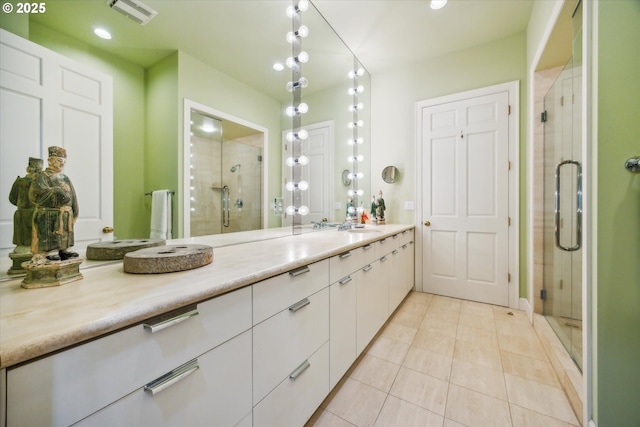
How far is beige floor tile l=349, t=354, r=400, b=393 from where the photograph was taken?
149cm

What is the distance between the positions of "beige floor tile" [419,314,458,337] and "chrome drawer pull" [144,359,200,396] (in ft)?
6.55

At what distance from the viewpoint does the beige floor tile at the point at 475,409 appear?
122 centimetres

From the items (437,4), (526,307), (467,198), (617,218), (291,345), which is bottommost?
(526,307)

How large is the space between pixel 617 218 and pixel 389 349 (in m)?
1.46

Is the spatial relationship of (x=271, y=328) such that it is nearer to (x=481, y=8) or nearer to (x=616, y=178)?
(x=616, y=178)

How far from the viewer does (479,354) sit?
1763 mm

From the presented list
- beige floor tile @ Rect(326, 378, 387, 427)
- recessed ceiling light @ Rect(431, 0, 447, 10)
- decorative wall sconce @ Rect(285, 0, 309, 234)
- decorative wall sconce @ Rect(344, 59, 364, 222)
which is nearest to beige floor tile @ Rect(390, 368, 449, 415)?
beige floor tile @ Rect(326, 378, 387, 427)

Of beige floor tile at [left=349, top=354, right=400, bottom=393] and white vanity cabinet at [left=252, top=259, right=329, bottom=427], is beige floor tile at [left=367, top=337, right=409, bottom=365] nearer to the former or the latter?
beige floor tile at [left=349, top=354, right=400, bottom=393]

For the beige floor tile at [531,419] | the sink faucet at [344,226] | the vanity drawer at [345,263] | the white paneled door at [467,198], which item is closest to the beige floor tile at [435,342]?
Result: the beige floor tile at [531,419]

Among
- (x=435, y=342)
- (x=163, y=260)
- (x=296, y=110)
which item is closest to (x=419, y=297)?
(x=435, y=342)

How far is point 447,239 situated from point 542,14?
2.04m

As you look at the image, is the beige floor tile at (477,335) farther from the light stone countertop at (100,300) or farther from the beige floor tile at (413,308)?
the light stone countertop at (100,300)

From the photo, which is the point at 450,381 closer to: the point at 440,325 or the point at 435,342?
the point at 435,342

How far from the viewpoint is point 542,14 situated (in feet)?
6.13
